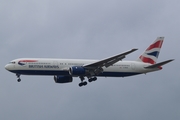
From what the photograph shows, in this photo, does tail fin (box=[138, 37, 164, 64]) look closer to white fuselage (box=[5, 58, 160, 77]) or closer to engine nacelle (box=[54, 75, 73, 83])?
white fuselage (box=[5, 58, 160, 77])

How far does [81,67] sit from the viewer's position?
3273 inches

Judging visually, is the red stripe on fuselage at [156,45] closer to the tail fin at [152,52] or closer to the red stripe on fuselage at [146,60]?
the tail fin at [152,52]

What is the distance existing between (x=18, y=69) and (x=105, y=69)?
47.9ft

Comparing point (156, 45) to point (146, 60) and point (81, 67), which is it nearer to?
point (146, 60)

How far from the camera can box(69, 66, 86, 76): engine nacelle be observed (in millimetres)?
82000

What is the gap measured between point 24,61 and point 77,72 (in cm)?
860

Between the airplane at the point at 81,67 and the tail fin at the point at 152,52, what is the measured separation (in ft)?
1.54

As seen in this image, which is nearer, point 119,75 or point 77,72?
point 77,72

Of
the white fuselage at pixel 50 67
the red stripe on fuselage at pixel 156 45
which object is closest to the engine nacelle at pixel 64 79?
the white fuselage at pixel 50 67

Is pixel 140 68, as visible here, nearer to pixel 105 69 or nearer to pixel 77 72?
pixel 105 69

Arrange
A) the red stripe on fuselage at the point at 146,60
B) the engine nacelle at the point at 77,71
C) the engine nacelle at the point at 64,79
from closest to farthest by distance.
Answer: the engine nacelle at the point at 77,71, the engine nacelle at the point at 64,79, the red stripe on fuselage at the point at 146,60

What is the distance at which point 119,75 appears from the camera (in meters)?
88.3

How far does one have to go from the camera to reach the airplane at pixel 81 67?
8219 centimetres

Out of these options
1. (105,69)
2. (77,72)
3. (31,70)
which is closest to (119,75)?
(105,69)
